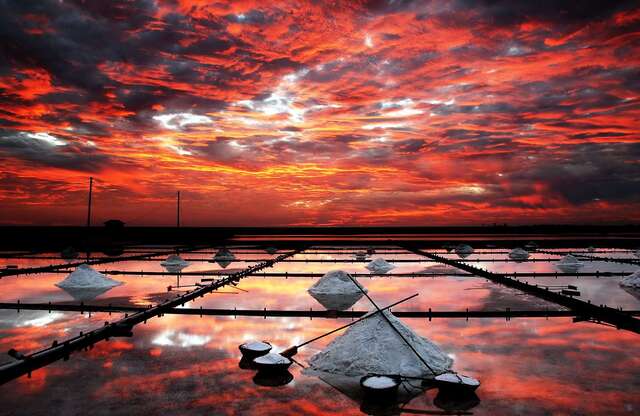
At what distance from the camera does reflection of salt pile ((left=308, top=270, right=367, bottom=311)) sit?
13.4 metres

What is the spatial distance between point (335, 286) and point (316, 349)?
6.35 metres

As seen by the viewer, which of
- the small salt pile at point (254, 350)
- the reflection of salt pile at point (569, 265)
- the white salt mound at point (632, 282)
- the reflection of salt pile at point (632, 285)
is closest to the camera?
the small salt pile at point (254, 350)

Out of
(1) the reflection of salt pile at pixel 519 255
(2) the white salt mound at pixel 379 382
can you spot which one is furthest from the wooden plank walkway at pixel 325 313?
(1) the reflection of salt pile at pixel 519 255

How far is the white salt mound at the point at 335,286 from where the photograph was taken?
14.6m

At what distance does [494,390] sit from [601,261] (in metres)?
24.2

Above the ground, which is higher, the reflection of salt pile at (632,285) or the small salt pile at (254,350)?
the reflection of salt pile at (632,285)

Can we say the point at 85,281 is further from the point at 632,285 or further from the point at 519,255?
the point at 519,255

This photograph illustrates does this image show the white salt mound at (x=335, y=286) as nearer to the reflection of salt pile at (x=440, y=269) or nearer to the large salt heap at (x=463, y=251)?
the reflection of salt pile at (x=440, y=269)

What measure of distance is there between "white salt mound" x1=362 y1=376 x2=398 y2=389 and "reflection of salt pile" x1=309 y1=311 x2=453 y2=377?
60 centimetres

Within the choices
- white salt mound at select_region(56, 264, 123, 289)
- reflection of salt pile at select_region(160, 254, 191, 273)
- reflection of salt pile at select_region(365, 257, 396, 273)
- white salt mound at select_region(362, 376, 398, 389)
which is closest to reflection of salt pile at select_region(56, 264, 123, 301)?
white salt mound at select_region(56, 264, 123, 289)

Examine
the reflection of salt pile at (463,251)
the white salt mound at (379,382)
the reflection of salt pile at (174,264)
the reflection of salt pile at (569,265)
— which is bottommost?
the white salt mound at (379,382)

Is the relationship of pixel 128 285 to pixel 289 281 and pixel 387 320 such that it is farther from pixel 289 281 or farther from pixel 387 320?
pixel 387 320

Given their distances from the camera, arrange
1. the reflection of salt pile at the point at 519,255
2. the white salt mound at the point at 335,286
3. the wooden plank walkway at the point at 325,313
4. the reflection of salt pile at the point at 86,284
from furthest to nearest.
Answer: the reflection of salt pile at the point at 519,255, the reflection of salt pile at the point at 86,284, the white salt mound at the point at 335,286, the wooden plank walkway at the point at 325,313

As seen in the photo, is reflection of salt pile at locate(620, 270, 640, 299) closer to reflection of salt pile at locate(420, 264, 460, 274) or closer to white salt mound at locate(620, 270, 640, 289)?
white salt mound at locate(620, 270, 640, 289)
